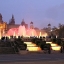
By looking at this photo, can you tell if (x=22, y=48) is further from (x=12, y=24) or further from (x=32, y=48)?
(x=12, y=24)

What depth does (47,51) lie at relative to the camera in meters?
36.6

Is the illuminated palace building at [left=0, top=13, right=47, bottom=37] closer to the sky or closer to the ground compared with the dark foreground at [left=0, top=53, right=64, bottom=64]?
closer to the sky

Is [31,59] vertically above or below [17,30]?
below

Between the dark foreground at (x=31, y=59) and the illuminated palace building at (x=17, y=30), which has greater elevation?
→ the illuminated palace building at (x=17, y=30)

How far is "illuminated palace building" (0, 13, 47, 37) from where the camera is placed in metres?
108

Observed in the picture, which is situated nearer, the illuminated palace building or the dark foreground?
the dark foreground

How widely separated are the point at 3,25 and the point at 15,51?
5206 inches

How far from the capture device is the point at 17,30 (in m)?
115

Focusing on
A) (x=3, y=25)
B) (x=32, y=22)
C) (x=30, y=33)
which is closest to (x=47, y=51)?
(x=30, y=33)

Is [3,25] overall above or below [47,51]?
above

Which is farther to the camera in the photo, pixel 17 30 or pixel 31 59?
pixel 17 30

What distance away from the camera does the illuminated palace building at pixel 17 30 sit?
107938 mm

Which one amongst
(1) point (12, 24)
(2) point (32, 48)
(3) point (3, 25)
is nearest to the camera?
(2) point (32, 48)

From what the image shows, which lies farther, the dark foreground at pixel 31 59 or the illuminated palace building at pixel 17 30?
the illuminated palace building at pixel 17 30
